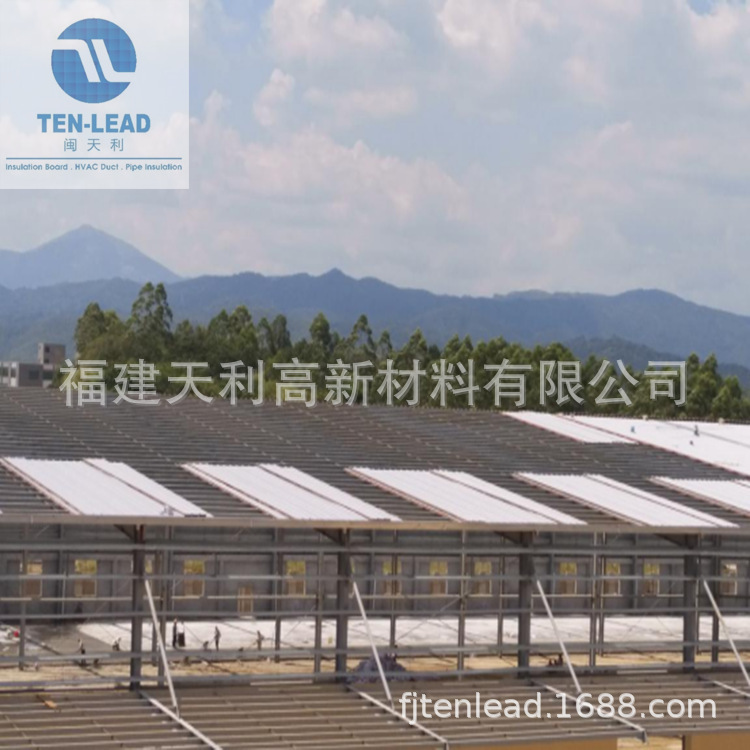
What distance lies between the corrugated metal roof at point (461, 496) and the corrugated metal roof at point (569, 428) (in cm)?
1004

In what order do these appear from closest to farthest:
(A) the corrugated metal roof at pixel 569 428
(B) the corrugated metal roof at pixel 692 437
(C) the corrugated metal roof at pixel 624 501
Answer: (C) the corrugated metal roof at pixel 624 501, (B) the corrugated metal roof at pixel 692 437, (A) the corrugated metal roof at pixel 569 428

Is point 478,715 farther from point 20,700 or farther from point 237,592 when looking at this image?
point 237,592

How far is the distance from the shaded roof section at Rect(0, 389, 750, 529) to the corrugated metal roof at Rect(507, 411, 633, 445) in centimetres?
54

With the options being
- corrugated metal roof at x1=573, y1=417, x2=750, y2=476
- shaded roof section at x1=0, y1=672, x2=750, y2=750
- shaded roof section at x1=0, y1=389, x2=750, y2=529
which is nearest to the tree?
corrugated metal roof at x1=573, y1=417, x2=750, y2=476

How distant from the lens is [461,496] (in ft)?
91.0

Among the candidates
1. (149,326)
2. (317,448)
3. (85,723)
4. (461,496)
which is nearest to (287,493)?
(461,496)

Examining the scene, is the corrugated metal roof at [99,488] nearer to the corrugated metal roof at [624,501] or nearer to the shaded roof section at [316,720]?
the shaded roof section at [316,720]

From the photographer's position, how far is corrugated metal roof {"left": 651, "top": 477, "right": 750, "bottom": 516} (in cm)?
3097

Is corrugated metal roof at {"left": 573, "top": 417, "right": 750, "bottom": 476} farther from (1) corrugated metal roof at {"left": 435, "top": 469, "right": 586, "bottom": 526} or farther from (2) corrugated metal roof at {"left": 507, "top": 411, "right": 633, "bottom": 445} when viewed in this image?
(1) corrugated metal roof at {"left": 435, "top": 469, "right": 586, "bottom": 526}

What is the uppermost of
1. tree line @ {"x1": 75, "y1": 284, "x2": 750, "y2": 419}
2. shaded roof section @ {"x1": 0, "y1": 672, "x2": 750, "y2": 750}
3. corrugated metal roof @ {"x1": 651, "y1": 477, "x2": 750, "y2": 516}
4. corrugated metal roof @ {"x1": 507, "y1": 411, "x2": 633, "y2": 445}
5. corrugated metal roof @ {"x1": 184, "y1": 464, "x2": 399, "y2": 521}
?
tree line @ {"x1": 75, "y1": 284, "x2": 750, "y2": 419}

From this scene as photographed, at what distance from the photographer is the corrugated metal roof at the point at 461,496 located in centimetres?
2567

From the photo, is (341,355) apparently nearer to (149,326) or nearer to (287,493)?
(149,326)

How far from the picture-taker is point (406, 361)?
122 meters

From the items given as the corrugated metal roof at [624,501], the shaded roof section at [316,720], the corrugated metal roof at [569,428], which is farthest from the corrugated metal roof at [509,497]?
the corrugated metal roof at [569,428]
